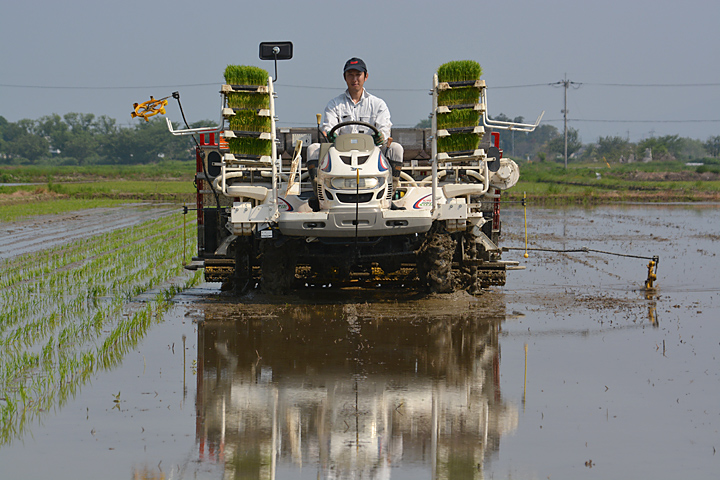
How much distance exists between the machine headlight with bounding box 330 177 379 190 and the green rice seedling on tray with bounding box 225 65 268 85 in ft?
5.01

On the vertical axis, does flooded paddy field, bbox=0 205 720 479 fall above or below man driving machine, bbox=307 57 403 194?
below

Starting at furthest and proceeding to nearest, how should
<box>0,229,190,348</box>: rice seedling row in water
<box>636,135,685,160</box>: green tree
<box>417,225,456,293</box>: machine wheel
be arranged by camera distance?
<box>636,135,685,160</box>: green tree
<box>417,225,456,293</box>: machine wheel
<box>0,229,190,348</box>: rice seedling row in water

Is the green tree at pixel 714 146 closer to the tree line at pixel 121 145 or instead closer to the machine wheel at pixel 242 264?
the tree line at pixel 121 145

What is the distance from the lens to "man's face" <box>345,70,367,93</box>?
38.2 ft

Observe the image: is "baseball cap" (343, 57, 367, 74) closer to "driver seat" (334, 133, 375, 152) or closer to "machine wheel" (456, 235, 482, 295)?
"driver seat" (334, 133, 375, 152)

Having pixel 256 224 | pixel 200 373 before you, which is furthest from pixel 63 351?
pixel 256 224

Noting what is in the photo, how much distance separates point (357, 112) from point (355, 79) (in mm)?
414

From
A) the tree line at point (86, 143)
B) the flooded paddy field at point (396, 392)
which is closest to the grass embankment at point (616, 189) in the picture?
the flooded paddy field at point (396, 392)

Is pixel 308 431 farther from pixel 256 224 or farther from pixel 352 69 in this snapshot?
pixel 352 69

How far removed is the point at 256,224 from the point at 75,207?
30256mm

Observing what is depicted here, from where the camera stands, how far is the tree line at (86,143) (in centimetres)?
15225

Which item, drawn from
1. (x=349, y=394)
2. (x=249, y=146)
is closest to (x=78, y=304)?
(x=249, y=146)

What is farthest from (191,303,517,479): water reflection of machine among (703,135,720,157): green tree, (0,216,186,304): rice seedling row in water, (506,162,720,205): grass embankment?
(703,135,720,157): green tree

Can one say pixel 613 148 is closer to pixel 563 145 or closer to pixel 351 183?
pixel 563 145
